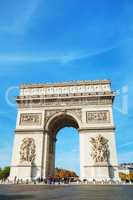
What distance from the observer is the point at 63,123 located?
30.1 meters

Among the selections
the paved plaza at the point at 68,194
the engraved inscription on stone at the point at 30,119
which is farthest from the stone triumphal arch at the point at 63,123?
the paved plaza at the point at 68,194

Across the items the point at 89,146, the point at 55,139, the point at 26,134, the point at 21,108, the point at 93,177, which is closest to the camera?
the point at 93,177

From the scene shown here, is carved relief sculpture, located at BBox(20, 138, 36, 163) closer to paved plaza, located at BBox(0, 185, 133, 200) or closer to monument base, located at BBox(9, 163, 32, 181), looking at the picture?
monument base, located at BBox(9, 163, 32, 181)

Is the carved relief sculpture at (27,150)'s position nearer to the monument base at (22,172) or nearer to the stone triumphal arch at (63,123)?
the stone triumphal arch at (63,123)

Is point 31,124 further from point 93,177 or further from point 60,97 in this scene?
point 93,177

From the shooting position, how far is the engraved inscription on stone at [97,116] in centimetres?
2555

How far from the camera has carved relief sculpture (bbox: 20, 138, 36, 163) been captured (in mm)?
24391

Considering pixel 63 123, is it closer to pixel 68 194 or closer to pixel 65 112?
pixel 65 112

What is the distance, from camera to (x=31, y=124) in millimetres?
26594

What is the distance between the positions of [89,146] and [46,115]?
6.69 m

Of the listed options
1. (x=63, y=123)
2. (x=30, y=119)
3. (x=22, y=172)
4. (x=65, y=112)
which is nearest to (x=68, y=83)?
(x=65, y=112)

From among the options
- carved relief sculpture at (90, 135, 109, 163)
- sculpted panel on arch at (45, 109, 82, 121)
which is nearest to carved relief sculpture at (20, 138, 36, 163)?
sculpted panel on arch at (45, 109, 82, 121)

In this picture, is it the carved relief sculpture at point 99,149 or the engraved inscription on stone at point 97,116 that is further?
the engraved inscription on stone at point 97,116

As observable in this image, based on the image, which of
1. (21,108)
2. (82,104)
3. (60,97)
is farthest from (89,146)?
(21,108)
